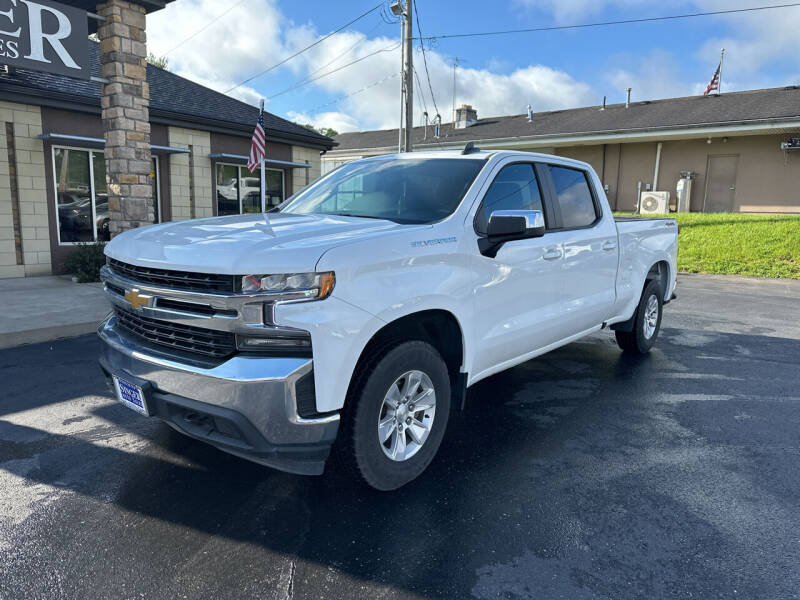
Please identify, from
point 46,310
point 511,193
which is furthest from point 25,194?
point 511,193

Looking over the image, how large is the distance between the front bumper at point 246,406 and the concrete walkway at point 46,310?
15.2ft

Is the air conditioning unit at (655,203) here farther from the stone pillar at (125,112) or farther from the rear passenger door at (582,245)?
the stone pillar at (125,112)

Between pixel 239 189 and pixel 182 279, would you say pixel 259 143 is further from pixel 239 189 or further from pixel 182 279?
pixel 182 279

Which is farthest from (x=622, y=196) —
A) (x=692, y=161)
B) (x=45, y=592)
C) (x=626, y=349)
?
(x=45, y=592)

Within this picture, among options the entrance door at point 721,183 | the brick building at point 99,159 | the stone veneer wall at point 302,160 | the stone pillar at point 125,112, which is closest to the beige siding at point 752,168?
the entrance door at point 721,183

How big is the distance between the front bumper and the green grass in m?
14.4

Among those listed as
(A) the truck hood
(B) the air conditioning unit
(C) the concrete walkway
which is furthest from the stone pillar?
(B) the air conditioning unit

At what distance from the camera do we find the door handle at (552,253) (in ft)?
13.5

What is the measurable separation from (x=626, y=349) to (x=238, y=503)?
476 cm

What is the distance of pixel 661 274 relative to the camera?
6430 millimetres

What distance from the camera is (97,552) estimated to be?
263 cm

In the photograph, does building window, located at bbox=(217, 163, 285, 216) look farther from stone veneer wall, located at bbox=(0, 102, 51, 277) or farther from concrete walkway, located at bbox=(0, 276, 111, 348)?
concrete walkway, located at bbox=(0, 276, 111, 348)

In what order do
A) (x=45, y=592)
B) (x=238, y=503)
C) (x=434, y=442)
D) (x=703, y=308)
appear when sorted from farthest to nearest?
(x=703, y=308) → (x=434, y=442) → (x=238, y=503) → (x=45, y=592)

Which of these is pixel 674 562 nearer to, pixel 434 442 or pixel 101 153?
pixel 434 442
